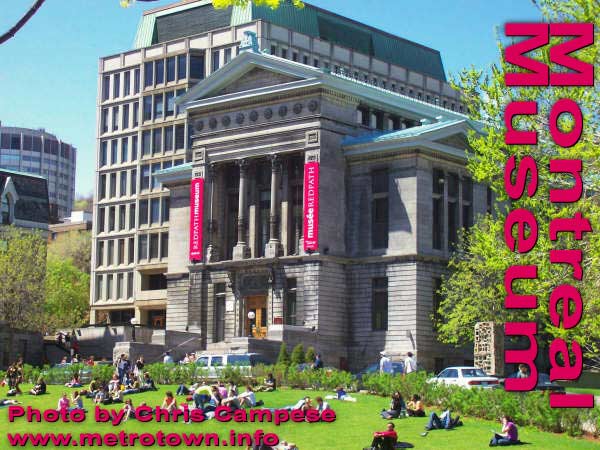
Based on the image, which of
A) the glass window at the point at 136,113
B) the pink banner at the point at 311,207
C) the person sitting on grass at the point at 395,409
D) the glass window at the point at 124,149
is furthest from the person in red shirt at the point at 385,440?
the glass window at the point at 124,149

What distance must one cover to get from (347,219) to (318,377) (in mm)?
26151

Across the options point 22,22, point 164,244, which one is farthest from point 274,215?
point 22,22

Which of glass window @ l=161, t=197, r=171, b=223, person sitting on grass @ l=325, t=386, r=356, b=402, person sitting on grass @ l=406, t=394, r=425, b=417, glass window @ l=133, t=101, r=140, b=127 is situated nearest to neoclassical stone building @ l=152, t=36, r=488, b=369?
person sitting on grass @ l=325, t=386, r=356, b=402

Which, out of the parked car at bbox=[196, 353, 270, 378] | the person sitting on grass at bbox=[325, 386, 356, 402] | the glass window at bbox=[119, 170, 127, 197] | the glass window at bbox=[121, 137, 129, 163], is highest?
the glass window at bbox=[121, 137, 129, 163]

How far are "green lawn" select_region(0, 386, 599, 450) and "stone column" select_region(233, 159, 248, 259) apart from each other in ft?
104

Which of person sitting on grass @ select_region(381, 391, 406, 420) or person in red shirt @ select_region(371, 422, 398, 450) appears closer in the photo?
person in red shirt @ select_region(371, 422, 398, 450)

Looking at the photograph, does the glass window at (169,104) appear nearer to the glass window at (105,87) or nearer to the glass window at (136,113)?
the glass window at (136,113)

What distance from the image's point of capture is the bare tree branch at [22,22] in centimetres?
1538

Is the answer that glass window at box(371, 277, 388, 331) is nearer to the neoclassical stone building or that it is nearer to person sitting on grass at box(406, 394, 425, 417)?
the neoclassical stone building

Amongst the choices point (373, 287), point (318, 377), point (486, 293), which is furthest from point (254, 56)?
point (318, 377)

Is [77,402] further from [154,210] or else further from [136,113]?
[136,113]

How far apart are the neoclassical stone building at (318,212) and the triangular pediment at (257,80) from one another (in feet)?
0.30

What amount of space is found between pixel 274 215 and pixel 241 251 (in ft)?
12.9

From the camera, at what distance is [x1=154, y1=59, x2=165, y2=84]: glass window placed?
12557cm
